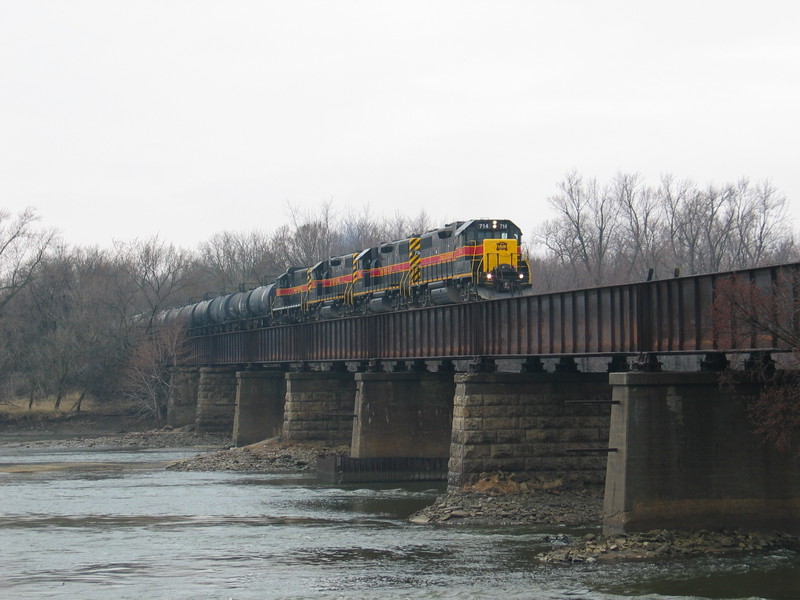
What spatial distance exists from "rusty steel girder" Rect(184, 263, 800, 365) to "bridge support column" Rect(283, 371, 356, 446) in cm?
245

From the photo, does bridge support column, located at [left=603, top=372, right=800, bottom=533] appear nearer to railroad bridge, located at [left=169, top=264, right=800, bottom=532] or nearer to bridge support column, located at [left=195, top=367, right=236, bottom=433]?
railroad bridge, located at [left=169, top=264, right=800, bottom=532]

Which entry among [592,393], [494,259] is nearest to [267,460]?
[494,259]

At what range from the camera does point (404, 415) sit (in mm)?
47094

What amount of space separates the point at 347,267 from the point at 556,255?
52885mm

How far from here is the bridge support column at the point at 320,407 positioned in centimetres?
5609

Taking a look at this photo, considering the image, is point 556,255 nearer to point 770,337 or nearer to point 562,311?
point 562,311

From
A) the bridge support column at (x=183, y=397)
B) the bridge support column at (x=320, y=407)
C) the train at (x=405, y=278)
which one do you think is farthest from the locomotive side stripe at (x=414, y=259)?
the bridge support column at (x=183, y=397)

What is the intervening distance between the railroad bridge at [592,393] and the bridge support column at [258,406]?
5.26 meters

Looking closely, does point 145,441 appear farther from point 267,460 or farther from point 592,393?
point 592,393

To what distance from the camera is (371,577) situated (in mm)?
24719

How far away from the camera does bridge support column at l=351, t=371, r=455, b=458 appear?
46688 mm

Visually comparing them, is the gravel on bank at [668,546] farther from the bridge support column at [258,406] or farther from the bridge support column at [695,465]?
the bridge support column at [258,406]

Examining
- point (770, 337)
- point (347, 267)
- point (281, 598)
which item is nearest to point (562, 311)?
point (770, 337)

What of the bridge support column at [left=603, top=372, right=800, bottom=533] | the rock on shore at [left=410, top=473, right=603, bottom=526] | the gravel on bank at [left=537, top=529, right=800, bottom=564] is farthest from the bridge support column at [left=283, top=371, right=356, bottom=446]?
the bridge support column at [left=603, top=372, right=800, bottom=533]
